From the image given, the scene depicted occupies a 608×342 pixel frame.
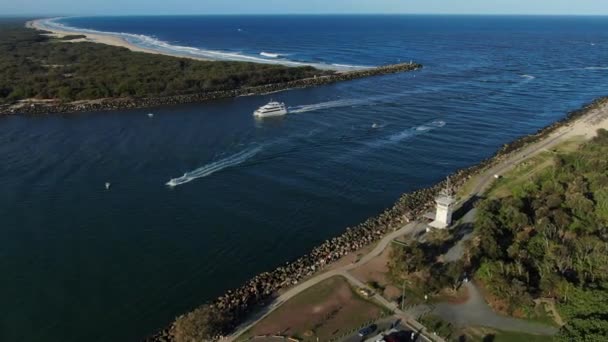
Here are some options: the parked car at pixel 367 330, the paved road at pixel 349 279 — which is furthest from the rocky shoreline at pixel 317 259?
the parked car at pixel 367 330

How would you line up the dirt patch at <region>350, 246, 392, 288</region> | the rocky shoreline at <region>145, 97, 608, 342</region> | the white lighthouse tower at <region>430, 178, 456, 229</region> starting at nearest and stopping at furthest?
1. the rocky shoreline at <region>145, 97, 608, 342</region>
2. the dirt patch at <region>350, 246, 392, 288</region>
3. the white lighthouse tower at <region>430, 178, 456, 229</region>

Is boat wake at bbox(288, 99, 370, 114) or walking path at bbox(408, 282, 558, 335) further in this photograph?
boat wake at bbox(288, 99, 370, 114)

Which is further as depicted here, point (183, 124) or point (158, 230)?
point (183, 124)

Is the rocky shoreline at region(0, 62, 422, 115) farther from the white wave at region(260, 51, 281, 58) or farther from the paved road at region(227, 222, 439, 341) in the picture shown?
the paved road at region(227, 222, 439, 341)

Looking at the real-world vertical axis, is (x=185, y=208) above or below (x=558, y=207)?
below

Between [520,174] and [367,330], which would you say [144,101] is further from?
[367,330]

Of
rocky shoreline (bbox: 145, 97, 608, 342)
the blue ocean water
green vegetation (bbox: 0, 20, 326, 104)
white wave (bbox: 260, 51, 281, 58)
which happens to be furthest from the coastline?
rocky shoreline (bbox: 145, 97, 608, 342)

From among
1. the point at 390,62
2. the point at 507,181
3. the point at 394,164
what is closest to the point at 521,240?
the point at 507,181

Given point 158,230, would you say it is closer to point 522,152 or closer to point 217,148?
point 217,148
